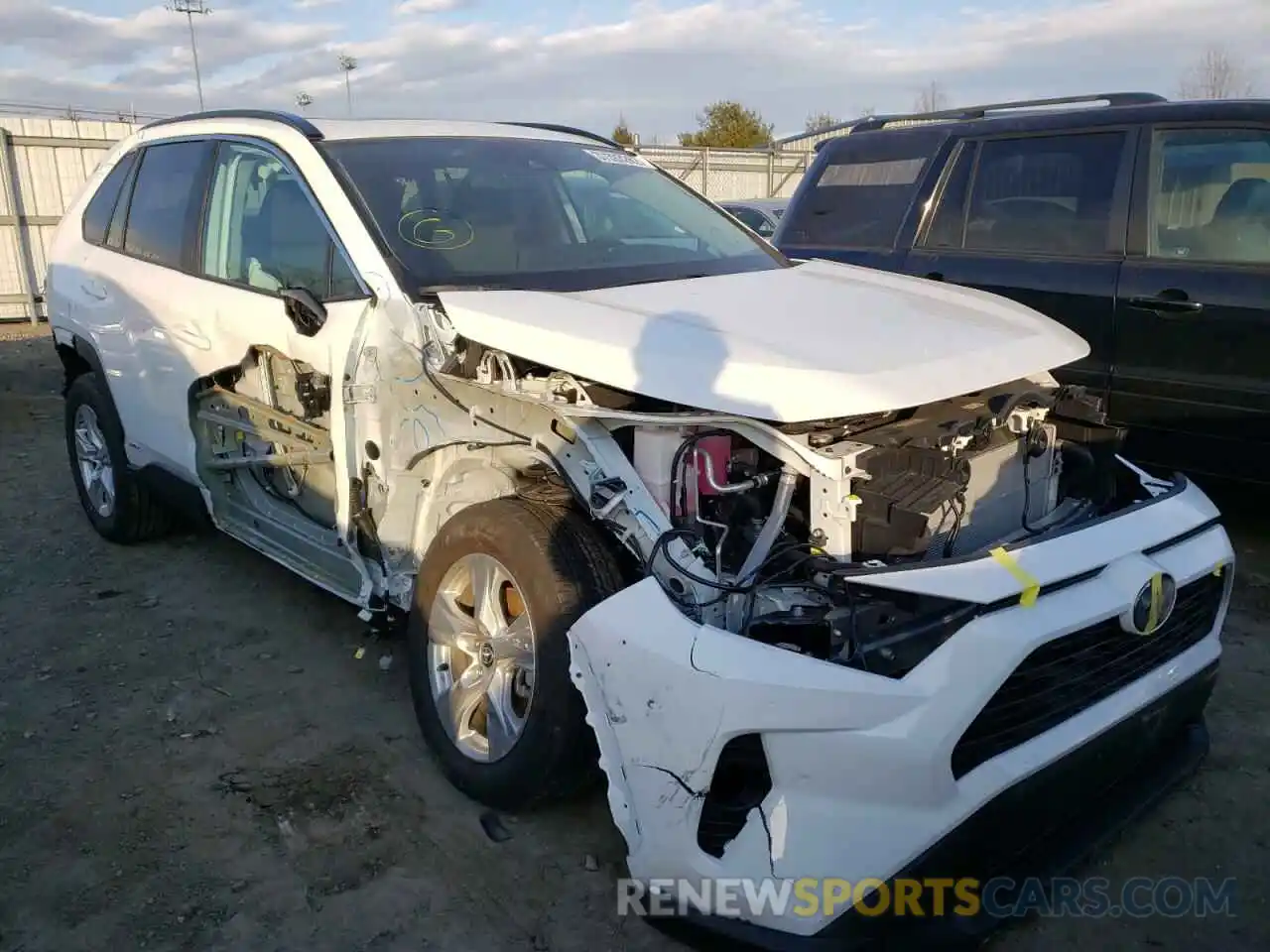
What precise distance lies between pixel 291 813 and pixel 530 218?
2128mm

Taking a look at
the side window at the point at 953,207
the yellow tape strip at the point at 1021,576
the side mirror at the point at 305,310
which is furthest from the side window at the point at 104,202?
the yellow tape strip at the point at 1021,576

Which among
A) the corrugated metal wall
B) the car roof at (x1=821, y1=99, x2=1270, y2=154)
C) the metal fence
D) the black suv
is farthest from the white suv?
the corrugated metal wall

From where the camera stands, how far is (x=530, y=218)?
3.73 meters

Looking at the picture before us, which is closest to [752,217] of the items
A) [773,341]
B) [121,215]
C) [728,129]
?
[121,215]

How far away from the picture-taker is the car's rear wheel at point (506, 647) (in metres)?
2.66

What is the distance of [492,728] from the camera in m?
2.97

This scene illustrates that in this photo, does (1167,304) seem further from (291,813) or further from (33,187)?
(33,187)

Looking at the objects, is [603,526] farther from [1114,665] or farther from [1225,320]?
[1225,320]

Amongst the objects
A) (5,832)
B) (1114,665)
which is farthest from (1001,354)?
(5,832)

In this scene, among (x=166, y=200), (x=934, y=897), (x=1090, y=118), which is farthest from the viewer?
(x=1090, y=118)

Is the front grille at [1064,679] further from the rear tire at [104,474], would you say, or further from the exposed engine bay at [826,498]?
the rear tire at [104,474]

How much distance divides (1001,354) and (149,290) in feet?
11.3

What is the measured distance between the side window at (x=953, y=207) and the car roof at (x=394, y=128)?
1.88 metres

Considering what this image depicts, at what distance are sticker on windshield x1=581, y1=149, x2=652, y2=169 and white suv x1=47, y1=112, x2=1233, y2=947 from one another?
0.35 feet
